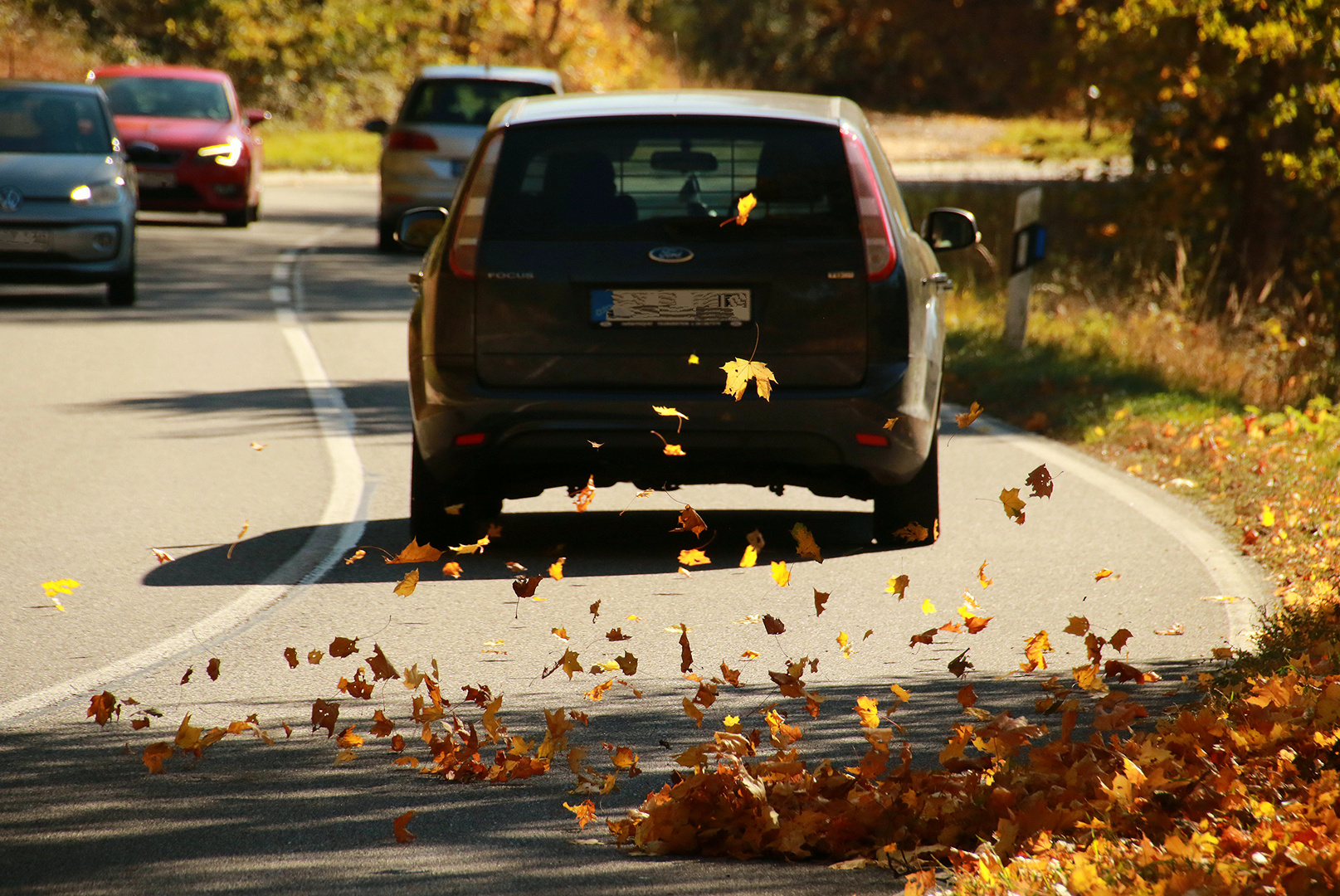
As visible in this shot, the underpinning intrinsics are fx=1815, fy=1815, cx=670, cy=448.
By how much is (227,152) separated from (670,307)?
15.6 metres

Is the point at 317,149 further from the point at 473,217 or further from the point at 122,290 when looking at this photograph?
the point at 473,217

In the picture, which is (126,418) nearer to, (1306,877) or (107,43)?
(1306,877)

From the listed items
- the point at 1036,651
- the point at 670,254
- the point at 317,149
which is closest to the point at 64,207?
the point at 670,254

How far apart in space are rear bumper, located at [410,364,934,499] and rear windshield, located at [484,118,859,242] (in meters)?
0.60

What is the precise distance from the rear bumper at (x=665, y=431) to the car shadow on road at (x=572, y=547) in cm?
44

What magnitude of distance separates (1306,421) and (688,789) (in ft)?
23.7

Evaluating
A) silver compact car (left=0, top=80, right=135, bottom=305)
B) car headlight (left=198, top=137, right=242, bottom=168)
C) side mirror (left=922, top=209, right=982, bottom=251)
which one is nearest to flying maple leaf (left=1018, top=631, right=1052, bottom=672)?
side mirror (left=922, top=209, right=982, bottom=251)

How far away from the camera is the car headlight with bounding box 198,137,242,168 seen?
68.8ft

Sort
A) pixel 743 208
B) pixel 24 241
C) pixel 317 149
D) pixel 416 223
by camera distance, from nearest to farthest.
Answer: pixel 743 208
pixel 416 223
pixel 24 241
pixel 317 149

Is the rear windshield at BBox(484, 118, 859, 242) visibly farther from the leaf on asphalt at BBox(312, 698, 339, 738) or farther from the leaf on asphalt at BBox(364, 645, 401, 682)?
the leaf on asphalt at BBox(312, 698, 339, 738)

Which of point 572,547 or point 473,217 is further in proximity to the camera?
point 572,547

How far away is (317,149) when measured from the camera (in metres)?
37.1

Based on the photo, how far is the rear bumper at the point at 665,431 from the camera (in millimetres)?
6629

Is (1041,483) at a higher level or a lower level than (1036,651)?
higher
